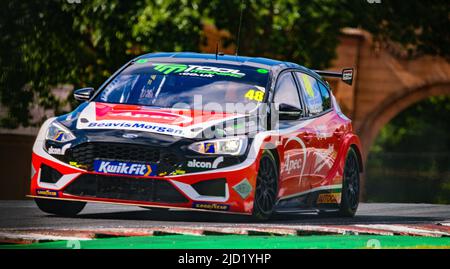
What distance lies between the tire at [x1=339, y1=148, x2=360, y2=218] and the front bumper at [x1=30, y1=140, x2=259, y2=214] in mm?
2957

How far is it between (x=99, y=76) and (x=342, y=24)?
5.02 metres

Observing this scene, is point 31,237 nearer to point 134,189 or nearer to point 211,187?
point 134,189

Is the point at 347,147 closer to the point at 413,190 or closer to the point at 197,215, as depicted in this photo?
the point at 197,215

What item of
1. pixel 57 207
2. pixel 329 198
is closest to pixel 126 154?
pixel 57 207

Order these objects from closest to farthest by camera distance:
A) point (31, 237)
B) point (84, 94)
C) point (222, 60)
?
point (31, 237)
point (84, 94)
point (222, 60)

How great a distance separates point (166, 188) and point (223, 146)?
0.59 m

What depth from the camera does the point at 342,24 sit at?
24.0 meters

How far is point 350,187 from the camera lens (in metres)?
13.7

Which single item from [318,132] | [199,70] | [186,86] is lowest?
[318,132]

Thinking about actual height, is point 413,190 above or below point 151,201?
below

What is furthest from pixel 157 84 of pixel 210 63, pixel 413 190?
pixel 413 190

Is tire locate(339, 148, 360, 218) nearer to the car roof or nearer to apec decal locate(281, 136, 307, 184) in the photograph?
apec decal locate(281, 136, 307, 184)

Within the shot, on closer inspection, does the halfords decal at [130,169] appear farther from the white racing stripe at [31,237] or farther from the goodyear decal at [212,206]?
the white racing stripe at [31,237]

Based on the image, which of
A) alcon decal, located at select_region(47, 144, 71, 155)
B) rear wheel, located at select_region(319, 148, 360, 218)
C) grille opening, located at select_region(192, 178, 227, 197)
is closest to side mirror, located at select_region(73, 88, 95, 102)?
alcon decal, located at select_region(47, 144, 71, 155)
